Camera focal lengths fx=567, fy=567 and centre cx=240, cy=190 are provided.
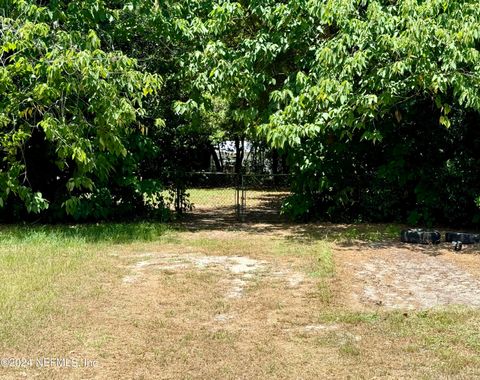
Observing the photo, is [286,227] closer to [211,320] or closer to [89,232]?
[89,232]

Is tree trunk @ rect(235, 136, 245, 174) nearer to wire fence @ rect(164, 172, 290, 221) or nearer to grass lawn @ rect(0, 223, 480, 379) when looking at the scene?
wire fence @ rect(164, 172, 290, 221)

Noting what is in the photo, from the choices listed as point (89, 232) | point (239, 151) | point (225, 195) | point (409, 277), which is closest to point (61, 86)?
point (89, 232)

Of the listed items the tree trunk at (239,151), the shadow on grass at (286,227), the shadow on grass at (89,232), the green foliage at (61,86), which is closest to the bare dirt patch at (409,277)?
the shadow on grass at (286,227)

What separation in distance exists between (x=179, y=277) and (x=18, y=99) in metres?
3.67

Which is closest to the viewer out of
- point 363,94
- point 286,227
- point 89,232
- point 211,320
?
point 211,320

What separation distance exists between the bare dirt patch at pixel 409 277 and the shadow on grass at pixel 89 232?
11.2 ft

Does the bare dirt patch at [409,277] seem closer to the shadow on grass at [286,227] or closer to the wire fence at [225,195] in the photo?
the shadow on grass at [286,227]

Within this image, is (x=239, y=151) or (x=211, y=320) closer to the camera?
(x=211, y=320)

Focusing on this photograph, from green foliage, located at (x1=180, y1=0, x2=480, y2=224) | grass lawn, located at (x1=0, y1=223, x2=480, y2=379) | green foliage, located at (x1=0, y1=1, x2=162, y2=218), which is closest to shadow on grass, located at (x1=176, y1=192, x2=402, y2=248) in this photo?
green foliage, located at (x1=180, y1=0, x2=480, y2=224)

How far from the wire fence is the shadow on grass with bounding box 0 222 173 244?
1.53 metres

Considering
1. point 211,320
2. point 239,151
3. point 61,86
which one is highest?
point 61,86

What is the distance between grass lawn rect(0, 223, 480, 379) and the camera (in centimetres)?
385

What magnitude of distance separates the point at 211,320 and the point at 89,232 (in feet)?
18.0

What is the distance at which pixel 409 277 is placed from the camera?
6.69 metres
